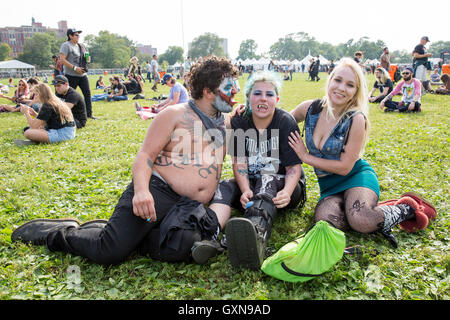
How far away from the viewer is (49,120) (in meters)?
6.89

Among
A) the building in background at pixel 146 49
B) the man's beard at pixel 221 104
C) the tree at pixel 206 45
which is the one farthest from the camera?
the building in background at pixel 146 49

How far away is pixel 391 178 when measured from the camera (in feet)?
15.1

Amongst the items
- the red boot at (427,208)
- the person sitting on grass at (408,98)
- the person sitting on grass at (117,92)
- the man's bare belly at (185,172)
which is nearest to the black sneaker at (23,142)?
the man's bare belly at (185,172)

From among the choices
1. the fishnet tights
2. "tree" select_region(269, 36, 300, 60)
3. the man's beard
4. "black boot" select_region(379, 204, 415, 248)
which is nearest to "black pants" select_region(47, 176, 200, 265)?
the man's beard

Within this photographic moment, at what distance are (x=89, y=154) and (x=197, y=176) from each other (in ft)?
13.6

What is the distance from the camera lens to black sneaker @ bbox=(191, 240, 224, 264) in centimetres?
246

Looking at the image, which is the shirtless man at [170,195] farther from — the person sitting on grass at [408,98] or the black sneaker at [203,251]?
the person sitting on grass at [408,98]

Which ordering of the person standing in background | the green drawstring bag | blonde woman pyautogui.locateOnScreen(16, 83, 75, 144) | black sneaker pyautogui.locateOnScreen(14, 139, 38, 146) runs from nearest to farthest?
the green drawstring bag < blonde woman pyautogui.locateOnScreen(16, 83, 75, 144) < black sneaker pyautogui.locateOnScreen(14, 139, 38, 146) < the person standing in background

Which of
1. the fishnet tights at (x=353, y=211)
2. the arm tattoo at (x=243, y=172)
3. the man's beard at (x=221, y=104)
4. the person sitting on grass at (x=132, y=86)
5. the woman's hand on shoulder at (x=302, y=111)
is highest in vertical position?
the person sitting on grass at (x=132, y=86)

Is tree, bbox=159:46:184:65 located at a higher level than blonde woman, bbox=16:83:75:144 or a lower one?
higher

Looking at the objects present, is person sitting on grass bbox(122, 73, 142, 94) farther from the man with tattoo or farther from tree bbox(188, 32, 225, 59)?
tree bbox(188, 32, 225, 59)

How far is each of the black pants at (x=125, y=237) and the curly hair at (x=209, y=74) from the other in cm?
97

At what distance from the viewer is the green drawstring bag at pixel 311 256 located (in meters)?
2.28

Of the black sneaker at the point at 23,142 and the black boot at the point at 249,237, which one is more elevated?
the black sneaker at the point at 23,142
